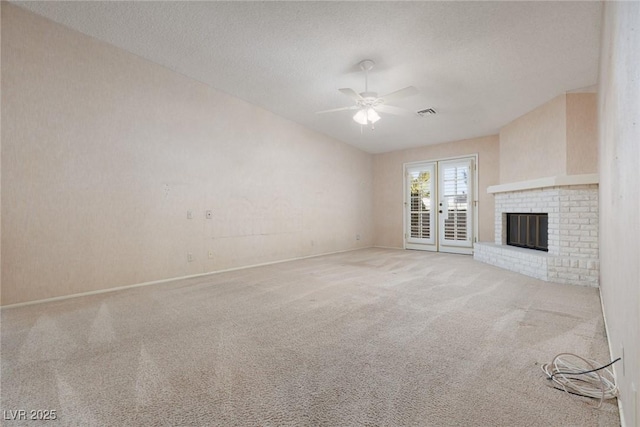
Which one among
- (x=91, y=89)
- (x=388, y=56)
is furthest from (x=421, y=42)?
(x=91, y=89)

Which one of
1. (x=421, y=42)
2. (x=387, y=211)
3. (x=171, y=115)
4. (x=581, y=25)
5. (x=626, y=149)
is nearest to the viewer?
(x=626, y=149)

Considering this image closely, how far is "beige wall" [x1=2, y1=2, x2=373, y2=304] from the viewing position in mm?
2918

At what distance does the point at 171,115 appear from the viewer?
4.07 metres

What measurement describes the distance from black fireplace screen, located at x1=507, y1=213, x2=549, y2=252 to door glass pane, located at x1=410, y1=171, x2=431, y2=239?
211 cm

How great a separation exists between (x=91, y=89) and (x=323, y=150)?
4.37m

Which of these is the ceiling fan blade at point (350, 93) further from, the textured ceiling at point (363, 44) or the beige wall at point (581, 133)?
the beige wall at point (581, 133)

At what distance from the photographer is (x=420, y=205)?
752cm

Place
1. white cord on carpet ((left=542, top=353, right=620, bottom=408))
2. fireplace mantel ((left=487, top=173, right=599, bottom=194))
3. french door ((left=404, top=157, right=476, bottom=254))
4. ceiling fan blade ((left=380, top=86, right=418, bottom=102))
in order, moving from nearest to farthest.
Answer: white cord on carpet ((left=542, top=353, right=620, bottom=408)), ceiling fan blade ((left=380, top=86, right=418, bottom=102)), fireplace mantel ((left=487, top=173, right=599, bottom=194)), french door ((left=404, top=157, right=476, bottom=254))

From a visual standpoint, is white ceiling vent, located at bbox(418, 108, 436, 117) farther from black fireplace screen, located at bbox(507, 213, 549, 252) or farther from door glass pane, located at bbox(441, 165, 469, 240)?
black fireplace screen, located at bbox(507, 213, 549, 252)

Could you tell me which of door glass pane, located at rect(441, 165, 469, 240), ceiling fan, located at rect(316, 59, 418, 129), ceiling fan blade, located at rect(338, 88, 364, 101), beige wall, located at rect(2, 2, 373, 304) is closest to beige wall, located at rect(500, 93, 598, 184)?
door glass pane, located at rect(441, 165, 469, 240)

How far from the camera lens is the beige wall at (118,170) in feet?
9.57

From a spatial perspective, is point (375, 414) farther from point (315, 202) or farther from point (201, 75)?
point (315, 202)

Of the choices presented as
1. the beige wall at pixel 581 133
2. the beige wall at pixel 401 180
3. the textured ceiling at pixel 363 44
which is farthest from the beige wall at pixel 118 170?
the beige wall at pixel 581 133

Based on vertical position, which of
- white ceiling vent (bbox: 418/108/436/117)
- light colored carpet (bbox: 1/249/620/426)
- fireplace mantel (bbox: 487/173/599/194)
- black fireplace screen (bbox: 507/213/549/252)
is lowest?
light colored carpet (bbox: 1/249/620/426)
